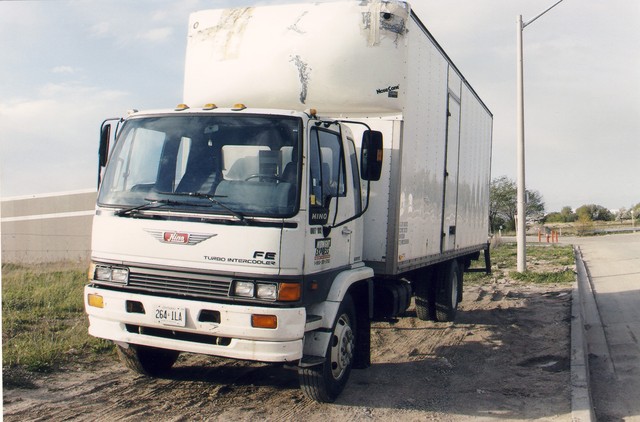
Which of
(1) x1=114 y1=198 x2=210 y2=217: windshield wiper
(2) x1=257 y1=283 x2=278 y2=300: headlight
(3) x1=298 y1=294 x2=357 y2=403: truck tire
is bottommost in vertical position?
(3) x1=298 y1=294 x2=357 y2=403: truck tire

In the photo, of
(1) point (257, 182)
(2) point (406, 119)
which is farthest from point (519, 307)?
(1) point (257, 182)

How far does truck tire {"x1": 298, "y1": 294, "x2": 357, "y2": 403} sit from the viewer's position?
5.68m

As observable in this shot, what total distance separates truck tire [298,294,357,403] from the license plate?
1212 mm

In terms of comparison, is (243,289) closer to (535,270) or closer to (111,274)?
(111,274)

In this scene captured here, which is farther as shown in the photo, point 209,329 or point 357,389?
point 357,389

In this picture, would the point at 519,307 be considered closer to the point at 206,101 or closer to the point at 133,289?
the point at 206,101

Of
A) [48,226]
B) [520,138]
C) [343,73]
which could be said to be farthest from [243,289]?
[48,226]

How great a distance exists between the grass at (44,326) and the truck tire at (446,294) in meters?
5.32

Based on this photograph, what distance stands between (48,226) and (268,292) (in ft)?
71.7

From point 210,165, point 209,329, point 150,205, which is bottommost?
point 209,329

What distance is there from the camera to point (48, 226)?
24547 mm

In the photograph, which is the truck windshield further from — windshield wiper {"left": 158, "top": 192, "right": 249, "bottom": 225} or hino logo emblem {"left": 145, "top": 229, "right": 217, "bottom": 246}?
hino logo emblem {"left": 145, "top": 229, "right": 217, "bottom": 246}

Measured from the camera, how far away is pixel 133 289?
5391mm

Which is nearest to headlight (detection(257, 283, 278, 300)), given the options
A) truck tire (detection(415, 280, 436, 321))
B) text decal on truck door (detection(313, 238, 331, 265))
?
text decal on truck door (detection(313, 238, 331, 265))
